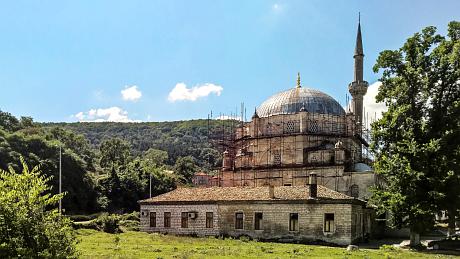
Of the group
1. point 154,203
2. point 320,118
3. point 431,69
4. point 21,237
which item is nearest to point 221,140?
point 320,118

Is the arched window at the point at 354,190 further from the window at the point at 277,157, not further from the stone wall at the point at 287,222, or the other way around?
the stone wall at the point at 287,222

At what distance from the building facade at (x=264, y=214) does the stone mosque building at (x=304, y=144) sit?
7.71 m

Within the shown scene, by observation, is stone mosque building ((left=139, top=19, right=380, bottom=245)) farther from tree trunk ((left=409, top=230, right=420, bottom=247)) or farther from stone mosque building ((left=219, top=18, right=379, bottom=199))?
tree trunk ((left=409, top=230, right=420, bottom=247))

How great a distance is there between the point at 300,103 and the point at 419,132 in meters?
21.2

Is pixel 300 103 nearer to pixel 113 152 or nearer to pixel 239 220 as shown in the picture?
pixel 239 220

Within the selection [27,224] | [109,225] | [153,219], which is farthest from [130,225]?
[27,224]

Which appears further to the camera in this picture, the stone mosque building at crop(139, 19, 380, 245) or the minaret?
the minaret

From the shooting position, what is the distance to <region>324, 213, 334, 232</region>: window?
104 feet

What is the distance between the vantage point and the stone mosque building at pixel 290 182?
32.5 m

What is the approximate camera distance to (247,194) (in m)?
36.4

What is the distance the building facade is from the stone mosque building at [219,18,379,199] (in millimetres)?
7710

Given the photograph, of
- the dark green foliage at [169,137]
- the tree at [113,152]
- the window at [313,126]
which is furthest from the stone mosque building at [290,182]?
the dark green foliage at [169,137]

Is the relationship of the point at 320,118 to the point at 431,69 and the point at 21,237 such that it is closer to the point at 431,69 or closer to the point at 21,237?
the point at 431,69

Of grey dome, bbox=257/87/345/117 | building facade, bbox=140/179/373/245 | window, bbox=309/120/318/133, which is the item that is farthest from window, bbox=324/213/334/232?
grey dome, bbox=257/87/345/117
